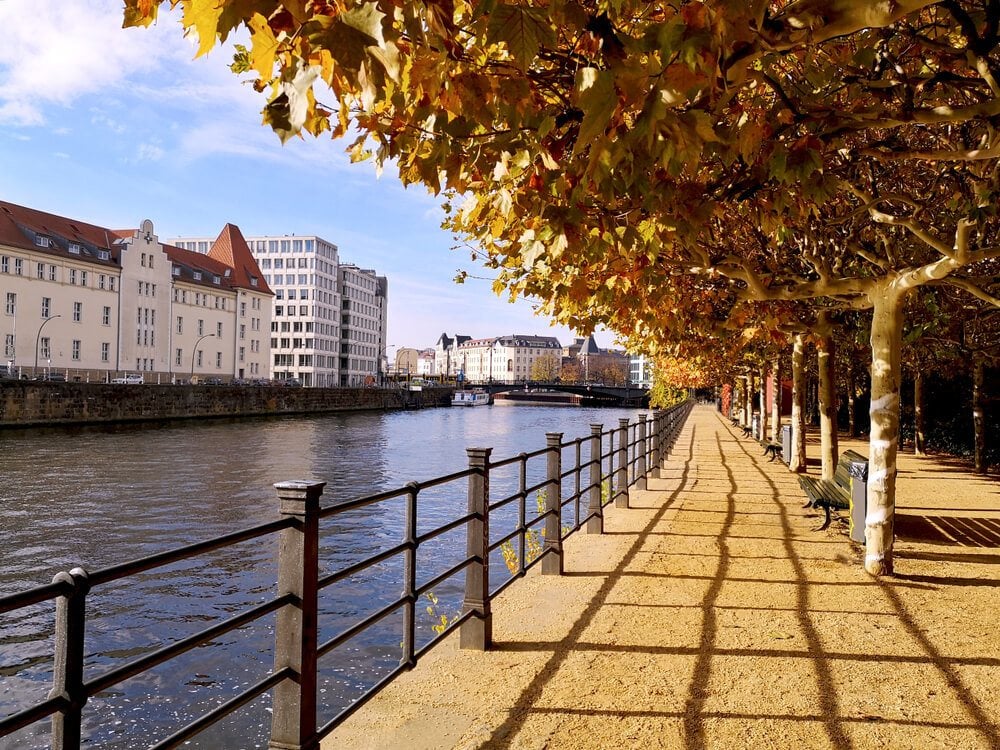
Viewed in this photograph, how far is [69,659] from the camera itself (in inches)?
90.7

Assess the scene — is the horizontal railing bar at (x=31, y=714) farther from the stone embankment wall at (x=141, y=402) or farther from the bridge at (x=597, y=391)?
the bridge at (x=597, y=391)

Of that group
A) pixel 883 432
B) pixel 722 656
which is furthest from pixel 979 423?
pixel 722 656

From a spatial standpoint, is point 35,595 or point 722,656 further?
point 722,656

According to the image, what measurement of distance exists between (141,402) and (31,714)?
52127 millimetres

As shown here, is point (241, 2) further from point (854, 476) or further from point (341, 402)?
point (341, 402)

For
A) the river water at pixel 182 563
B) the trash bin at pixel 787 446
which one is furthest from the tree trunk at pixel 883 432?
the trash bin at pixel 787 446

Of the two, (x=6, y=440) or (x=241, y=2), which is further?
(x=6, y=440)

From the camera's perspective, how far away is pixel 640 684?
4766 millimetres

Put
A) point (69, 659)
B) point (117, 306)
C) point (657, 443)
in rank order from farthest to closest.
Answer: point (117, 306) → point (657, 443) → point (69, 659)

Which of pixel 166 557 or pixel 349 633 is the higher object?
pixel 166 557

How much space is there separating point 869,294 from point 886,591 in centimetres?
310

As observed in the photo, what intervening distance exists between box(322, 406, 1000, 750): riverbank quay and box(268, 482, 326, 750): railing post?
549 mm

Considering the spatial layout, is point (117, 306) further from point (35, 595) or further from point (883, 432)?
point (35, 595)

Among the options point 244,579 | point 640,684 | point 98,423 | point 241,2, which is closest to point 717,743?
point 640,684
